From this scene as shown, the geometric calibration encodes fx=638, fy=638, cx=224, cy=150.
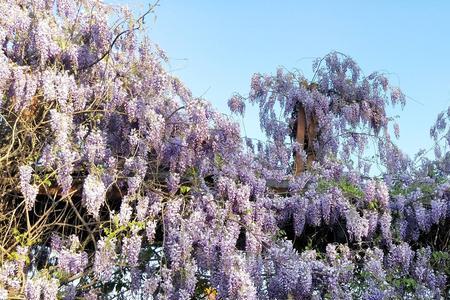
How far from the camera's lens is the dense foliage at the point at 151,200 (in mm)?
4844

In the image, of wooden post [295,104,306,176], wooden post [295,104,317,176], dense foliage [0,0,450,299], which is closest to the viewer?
dense foliage [0,0,450,299]

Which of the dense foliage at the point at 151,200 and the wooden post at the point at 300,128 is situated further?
the wooden post at the point at 300,128

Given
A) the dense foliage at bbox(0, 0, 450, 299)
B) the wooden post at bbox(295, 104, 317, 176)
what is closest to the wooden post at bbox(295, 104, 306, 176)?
the wooden post at bbox(295, 104, 317, 176)

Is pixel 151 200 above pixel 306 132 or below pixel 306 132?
below

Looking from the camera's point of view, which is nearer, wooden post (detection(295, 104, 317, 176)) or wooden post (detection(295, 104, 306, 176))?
wooden post (detection(295, 104, 306, 176))

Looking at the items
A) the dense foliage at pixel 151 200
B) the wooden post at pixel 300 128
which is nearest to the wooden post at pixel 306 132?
the wooden post at pixel 300 128

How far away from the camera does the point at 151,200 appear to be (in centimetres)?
518

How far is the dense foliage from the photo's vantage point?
4.84 m

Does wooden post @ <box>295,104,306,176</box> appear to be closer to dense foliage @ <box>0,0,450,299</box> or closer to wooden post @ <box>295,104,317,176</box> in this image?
wooden post @ <box>295,104,317,176</box>

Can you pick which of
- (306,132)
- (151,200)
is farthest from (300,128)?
(151,200)

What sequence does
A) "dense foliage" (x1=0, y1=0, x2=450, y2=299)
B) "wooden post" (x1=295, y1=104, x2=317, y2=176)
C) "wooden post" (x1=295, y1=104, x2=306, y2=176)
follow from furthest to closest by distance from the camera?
1. "wooden post" (x1=295, y1=104, x2=317, y2=176)
2. "wooden post" (x1=295, y1=104, x2=306, y2=176)
3. "dense foliage" (x1=0, y1=0, x2=450, y2=299)

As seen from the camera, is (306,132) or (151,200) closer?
(151,200)

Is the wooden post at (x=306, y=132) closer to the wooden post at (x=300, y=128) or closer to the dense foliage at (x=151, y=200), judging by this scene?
the wooden post at (x=300, y=128)

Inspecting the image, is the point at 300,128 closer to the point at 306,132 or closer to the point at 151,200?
the point at 306,132
